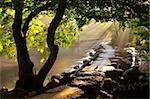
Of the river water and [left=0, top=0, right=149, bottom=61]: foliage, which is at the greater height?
[left=0, top=0, right=149, bottom=61]: foliage

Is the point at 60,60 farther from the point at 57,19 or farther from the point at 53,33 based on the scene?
the point at 57,19

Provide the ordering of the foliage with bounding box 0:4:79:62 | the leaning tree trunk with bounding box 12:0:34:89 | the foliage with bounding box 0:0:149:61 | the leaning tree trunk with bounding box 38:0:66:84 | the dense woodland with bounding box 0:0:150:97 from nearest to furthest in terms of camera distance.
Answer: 1. the foliage with bounding box 0:0:149:61
2. the dense woodland with bounding box 0:0:150:97
3. the leaning tree trunk with bounding box 38:0:66:84
4. the leaning tree trunk with bounding box 12:0:34:89
5. the foliage with bounding box 0:4:79:62

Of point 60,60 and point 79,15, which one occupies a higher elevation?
point 79,15

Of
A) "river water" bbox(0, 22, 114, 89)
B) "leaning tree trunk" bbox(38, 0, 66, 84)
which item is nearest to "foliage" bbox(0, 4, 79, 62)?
"leaning tree trunk" bbox(38, 0, 66, 84)

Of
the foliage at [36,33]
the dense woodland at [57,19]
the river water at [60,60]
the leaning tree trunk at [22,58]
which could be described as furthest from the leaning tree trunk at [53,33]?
the river water at [60,60]

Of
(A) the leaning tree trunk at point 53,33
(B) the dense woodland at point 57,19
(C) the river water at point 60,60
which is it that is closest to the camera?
(B) the dense woodland at point 57,19

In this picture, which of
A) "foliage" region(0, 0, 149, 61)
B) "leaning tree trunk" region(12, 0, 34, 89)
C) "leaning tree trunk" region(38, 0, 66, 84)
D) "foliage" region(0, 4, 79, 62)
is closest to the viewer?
"foliage" region(0, 0, 149, 61)

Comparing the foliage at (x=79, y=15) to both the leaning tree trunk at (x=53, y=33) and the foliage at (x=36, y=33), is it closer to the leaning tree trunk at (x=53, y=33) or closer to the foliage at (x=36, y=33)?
the foliage at (x=36, y=33)

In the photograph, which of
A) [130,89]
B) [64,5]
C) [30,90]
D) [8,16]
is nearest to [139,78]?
[130,89]

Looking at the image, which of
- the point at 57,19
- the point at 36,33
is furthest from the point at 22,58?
the point at 36,33

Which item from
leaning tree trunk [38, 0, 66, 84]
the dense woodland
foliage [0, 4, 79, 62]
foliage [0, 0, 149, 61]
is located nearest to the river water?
foliage [0, 4, 79, 62]

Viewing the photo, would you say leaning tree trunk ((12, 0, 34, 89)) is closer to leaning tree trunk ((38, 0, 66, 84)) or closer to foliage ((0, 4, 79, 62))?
leaning tree trunk ((38, 0, 66, 84))

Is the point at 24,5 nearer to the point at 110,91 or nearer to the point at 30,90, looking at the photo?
the point at 30,90

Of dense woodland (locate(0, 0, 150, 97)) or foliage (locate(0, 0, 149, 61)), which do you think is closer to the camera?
foliage (locate(0, 0, 149, 61))
